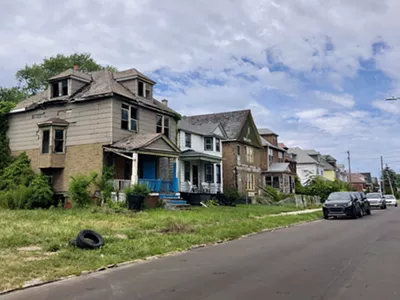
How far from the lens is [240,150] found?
41312mm

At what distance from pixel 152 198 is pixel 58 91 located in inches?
410

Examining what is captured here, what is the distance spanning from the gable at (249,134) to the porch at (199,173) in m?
5.05

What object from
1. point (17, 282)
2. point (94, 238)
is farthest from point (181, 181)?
point (17, 282)

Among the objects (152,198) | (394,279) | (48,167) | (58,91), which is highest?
(58,91)

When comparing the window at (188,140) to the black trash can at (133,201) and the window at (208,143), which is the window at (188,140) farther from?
the black trash can at (133,201)

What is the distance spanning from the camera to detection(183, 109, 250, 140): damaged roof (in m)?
41.2

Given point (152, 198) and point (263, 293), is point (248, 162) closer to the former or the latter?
point (152, 198)

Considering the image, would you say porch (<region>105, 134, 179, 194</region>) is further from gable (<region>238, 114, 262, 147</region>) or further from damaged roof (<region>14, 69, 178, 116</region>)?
gable (<region>238, 114, 262, 147</region>)

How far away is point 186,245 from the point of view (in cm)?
1136

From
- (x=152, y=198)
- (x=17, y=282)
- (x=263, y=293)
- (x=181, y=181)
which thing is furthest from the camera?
(x=181, y=181)

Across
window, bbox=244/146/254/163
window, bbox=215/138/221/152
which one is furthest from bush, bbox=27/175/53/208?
window, bbox=244/146/254/163

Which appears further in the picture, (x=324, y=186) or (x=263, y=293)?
(x=324, y=186)

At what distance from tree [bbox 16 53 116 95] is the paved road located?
38045mm

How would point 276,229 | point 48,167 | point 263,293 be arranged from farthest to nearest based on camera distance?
1. point 48,167
2. point 276,229
3. point 263,293
